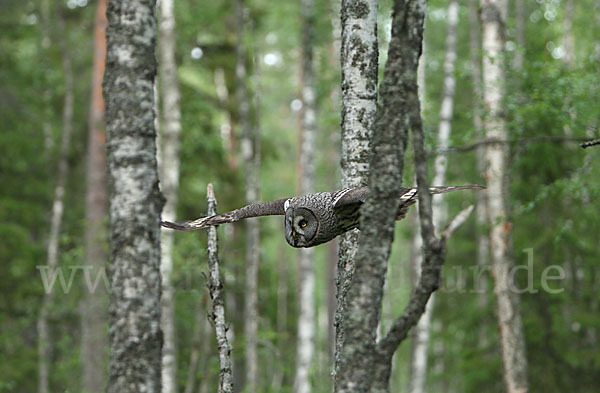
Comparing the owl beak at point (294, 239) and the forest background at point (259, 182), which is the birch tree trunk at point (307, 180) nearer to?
the forest background at point (259, 182)

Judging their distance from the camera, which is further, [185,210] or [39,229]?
[39,229]

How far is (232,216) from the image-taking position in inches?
208

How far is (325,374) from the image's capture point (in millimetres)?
21734

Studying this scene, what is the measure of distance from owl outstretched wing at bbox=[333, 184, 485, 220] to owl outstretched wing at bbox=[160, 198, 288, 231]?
512mm

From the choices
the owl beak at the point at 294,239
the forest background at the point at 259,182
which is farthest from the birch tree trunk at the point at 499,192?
the owl beak at the point at 294,239

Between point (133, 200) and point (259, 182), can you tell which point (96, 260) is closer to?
point (259, 182)

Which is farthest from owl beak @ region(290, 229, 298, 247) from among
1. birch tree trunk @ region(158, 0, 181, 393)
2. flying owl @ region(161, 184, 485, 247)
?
birch tree trunk @ region(158, 0, 181, 393)

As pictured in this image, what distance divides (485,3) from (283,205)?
20.7 feet

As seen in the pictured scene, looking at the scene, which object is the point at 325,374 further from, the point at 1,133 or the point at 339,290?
the point at 339,290

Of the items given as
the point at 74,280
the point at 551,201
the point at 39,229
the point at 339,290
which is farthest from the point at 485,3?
the point at 39,229

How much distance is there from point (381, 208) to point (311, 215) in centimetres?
180

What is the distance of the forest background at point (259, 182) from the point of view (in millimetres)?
11359

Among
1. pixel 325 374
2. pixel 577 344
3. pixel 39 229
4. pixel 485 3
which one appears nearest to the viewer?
pixel 485 3

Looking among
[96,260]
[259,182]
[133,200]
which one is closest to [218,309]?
[133,200]
